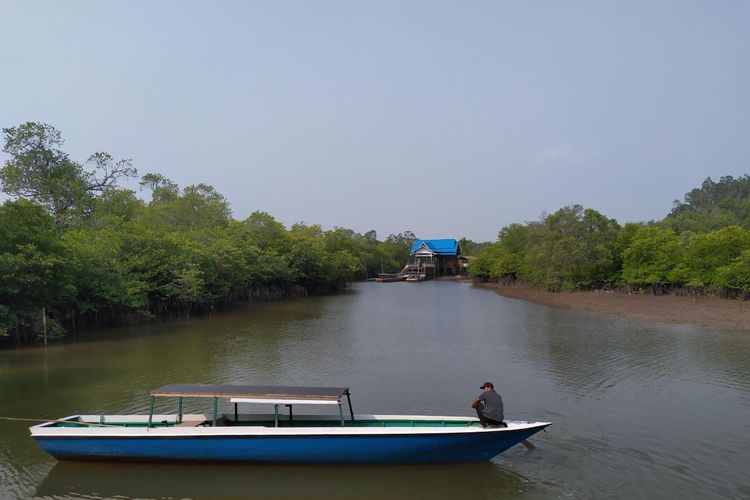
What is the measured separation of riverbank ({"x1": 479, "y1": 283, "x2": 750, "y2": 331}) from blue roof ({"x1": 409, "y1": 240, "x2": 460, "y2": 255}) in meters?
51.0

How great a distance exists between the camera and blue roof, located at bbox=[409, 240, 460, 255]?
317 feet

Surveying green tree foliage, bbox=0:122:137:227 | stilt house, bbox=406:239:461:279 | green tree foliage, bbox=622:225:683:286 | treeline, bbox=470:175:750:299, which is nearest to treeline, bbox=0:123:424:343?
green tree foliage, bbox=0:122:137:227

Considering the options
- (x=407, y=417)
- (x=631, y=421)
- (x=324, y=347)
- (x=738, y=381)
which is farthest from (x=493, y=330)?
(x=407, y=417)

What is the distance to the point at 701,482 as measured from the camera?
928 centimetres

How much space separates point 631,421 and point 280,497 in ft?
27.2

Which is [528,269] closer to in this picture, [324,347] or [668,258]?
[668,258]

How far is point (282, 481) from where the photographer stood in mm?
9492

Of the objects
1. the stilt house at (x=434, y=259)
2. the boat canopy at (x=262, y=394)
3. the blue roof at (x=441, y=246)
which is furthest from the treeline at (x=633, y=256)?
the boat canopy at (x=262, y=394)

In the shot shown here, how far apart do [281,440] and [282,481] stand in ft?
2.33

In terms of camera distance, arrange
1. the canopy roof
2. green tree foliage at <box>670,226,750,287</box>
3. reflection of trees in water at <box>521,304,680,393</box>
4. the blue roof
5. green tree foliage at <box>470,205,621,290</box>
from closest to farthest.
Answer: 1. the canopy roof
2. reflection of trees in water at <box>521,304,680,393</box>
3. green tree foliage at <box>670,226,750,287</box>
4. green tree foliage at <box>470,205,621,290</box>
5. the blue roof

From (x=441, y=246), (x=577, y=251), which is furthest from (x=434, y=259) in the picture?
(x=577, y=251)

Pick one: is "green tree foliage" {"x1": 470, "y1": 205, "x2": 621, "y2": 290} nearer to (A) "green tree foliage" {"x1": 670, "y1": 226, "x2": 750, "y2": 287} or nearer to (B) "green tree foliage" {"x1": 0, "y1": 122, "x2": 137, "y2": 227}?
(A) "green tree foliage" {"x1": 670, "y1": 226, "x2": 750, "y2": 287}

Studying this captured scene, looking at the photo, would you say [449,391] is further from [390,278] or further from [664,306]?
[390,278]

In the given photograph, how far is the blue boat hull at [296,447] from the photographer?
946cm
